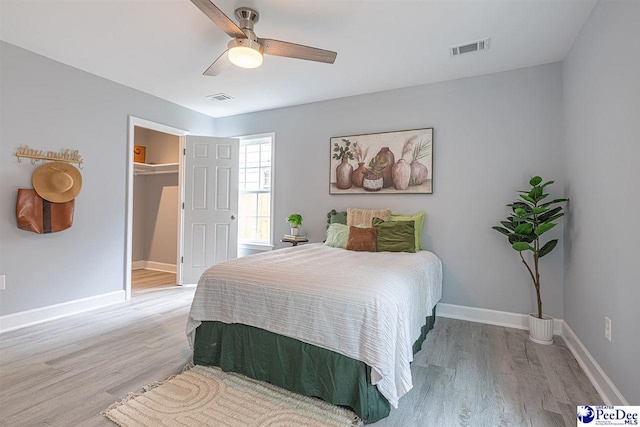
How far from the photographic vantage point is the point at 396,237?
3195 mm

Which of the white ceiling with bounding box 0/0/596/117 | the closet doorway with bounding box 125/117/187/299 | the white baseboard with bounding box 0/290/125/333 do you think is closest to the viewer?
the white ceiling with bounding box 0/0/596/117

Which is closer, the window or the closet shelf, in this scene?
the window

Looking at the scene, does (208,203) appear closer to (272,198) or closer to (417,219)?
(272,198)

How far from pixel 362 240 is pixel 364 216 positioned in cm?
48

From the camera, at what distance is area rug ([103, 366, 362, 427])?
162cm

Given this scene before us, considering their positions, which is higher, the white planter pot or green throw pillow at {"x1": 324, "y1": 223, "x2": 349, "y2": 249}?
green throw pillow at {"x1": 324, "y1": 223, "x2": 349, "y2": 249}

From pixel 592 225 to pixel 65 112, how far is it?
4.90 metres

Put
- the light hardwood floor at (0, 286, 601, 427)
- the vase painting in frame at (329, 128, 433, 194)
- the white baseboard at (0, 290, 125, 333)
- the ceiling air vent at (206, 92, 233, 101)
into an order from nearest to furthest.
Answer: the light hardwood floor at (0, 286, 601, 427), the white baseboard at (0, 290, 125, 333), the vase painting in frame at (329, 128, 433, 194), the ceiling air vent at (206, 92, 233, 101)

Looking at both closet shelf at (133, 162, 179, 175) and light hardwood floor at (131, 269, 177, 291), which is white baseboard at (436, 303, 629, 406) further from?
closet shelf at (133, 162, 179, 175)

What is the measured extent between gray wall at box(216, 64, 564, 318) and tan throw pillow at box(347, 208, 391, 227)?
200 mm

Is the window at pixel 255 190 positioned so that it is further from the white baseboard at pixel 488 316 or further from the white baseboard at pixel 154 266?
the white baseboard at pixel 488 316

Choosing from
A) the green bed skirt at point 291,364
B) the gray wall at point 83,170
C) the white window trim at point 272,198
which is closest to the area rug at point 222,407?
the green bed skirt at point 291,364

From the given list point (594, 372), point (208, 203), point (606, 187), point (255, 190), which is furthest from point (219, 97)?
point (594, 372)

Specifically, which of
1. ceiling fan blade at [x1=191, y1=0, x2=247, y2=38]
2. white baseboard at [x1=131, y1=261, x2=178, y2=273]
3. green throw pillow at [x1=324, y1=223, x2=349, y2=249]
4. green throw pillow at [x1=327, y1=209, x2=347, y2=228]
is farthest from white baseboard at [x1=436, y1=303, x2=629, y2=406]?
white baseboard at [x1=131, y1=261, x2=178, y2=273]
